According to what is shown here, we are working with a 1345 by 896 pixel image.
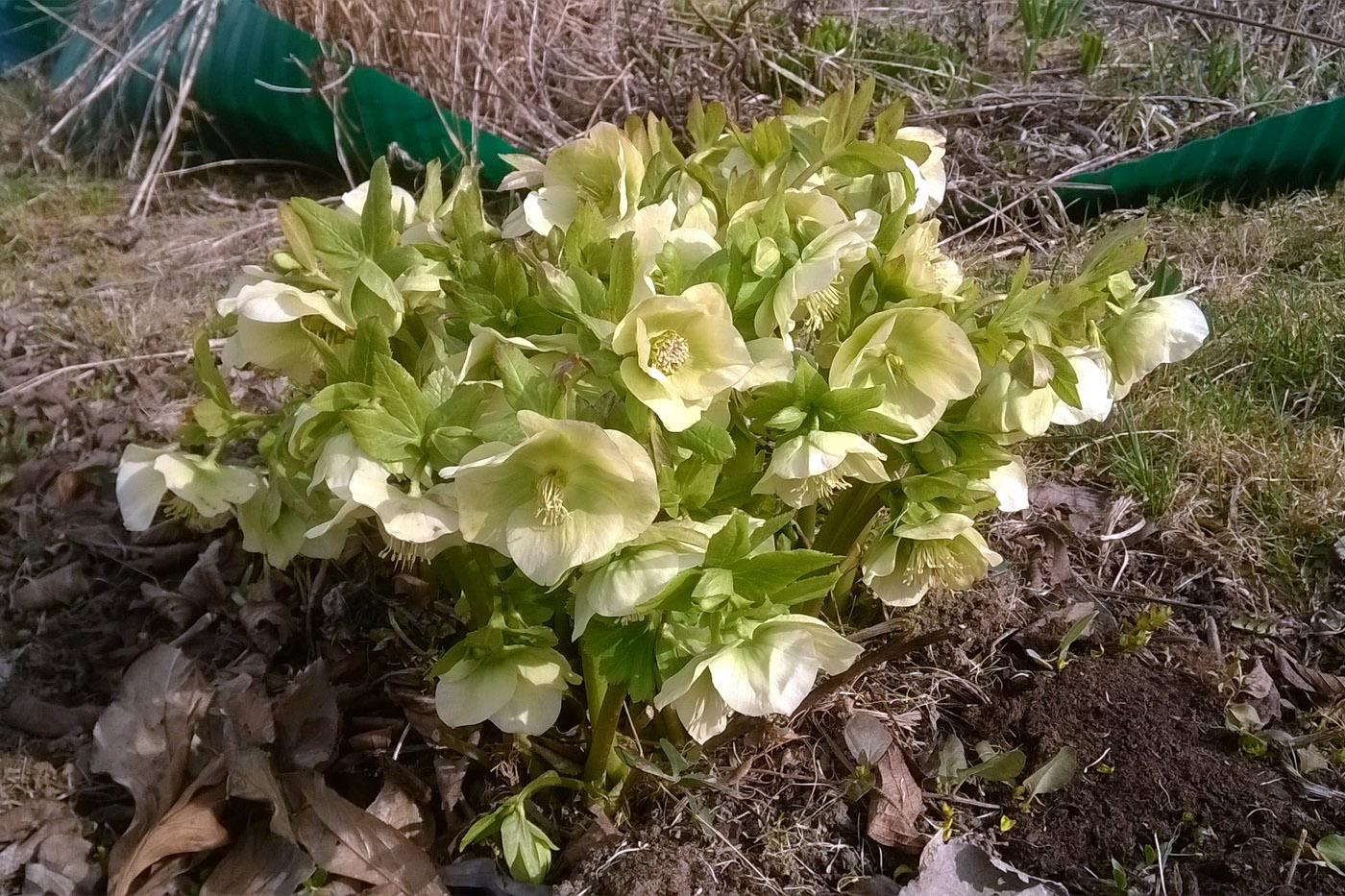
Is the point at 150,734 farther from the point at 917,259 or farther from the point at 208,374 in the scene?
the point at 917,259

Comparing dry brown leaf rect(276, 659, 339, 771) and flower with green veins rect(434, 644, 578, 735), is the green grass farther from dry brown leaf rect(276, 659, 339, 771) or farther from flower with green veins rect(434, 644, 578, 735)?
dry brown leaf rect(276, 659, 339, 771)

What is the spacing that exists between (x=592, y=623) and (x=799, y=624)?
176mm

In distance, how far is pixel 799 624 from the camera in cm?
76

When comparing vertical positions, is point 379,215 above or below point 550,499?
above

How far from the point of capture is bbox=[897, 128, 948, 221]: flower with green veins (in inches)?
40.8

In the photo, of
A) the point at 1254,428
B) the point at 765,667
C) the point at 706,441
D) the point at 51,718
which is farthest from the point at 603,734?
the point at 1254,428

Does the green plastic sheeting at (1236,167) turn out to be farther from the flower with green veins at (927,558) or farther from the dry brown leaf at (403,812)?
the dry brown leaf at (403,812)

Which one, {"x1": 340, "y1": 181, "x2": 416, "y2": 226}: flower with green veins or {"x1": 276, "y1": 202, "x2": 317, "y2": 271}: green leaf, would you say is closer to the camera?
{"x1": 276, "y1": 202, "x2": 317, "y2": 271}: green leaf

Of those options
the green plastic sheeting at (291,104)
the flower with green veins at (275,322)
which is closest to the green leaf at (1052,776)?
the flower with green veins at (275,322)

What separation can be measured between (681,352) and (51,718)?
107 centimetres

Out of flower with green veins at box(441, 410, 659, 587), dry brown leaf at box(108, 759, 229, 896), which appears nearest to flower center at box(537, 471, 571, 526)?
flower with green veins at box(441, 410, 659, 587)

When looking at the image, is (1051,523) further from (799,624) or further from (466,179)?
(466,179)

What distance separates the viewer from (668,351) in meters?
0.73

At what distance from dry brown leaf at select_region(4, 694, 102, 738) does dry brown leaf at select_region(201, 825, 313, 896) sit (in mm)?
341
